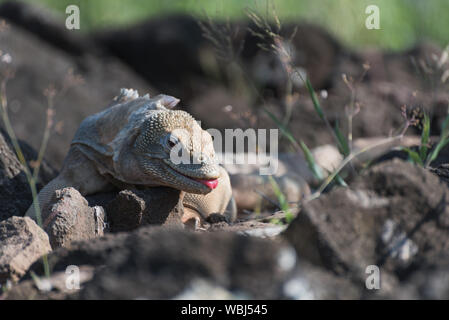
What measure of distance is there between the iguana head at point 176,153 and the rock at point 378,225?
100 cm

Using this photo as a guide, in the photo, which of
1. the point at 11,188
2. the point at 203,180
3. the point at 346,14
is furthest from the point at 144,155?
the point at 346,14

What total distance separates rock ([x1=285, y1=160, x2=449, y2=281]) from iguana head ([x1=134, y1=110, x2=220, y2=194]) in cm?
100

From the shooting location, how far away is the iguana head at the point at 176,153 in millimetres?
3867

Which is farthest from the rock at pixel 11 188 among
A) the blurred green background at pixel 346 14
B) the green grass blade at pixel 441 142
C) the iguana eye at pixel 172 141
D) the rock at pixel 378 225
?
the blurred green background at pixel 346 14

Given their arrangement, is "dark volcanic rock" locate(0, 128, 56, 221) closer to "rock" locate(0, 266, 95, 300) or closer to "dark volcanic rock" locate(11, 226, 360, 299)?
"rock" locate(0, 266, 95, 300)

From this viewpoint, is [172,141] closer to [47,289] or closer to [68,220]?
[68,220]

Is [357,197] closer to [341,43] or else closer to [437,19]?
[341,43]

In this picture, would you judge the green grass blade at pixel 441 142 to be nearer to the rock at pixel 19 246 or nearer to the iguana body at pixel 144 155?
the iguana body at pixel 144 155

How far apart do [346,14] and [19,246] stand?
12.0 meters

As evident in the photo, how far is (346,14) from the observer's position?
46.6ft

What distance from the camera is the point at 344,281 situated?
268 cm

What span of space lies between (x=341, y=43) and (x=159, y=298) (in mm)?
10263

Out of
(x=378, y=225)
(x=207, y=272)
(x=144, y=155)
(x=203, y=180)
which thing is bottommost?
(x=207, y=272)

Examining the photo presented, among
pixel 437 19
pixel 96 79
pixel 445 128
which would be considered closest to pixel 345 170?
pixel 445 128
